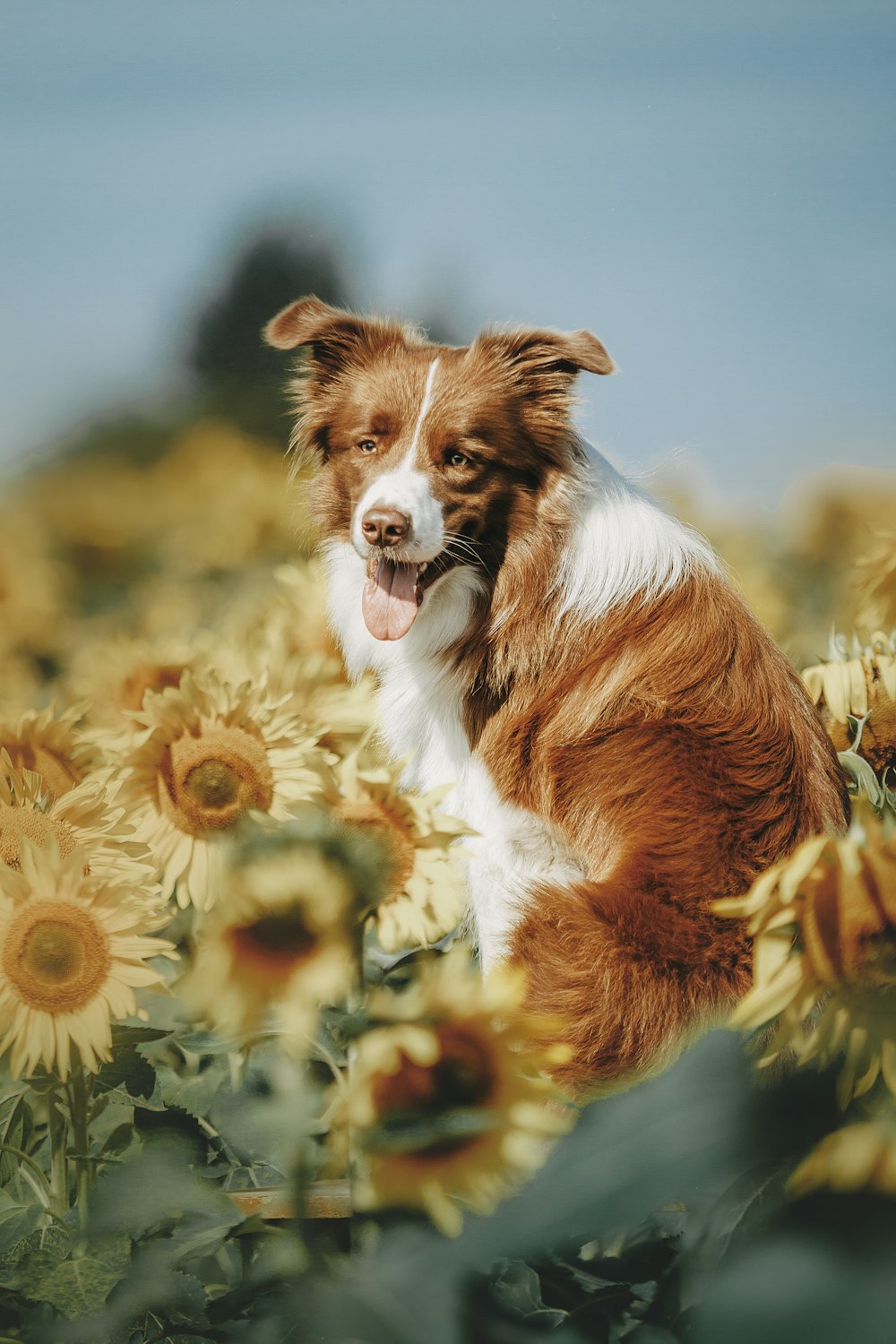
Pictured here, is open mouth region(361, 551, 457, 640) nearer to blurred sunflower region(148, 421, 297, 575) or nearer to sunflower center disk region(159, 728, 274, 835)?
blurred sunflower region(148, 421, 297, 575)

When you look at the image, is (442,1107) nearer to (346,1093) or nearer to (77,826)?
(346,1093)

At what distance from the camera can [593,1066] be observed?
141 centimetres

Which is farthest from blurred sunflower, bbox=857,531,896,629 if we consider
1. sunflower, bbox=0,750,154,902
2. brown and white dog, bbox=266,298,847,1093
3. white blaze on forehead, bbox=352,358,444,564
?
sunflower, bbox=0,750,154,902

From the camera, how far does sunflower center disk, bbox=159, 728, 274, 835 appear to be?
3.53 feet

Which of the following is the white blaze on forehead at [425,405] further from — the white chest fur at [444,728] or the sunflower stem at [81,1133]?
the sunflower stem at [81,1133]

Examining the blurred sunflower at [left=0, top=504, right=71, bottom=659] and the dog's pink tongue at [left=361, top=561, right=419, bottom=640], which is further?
the dog's pink tongue at [left=361, top=561, right=419, bottom=640]

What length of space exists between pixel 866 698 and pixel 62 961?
1.33 m

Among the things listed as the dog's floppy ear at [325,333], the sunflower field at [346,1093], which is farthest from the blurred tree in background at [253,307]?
the sunflower field at [346,1093]

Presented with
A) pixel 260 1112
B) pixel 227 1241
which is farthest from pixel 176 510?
pixel 227 1241

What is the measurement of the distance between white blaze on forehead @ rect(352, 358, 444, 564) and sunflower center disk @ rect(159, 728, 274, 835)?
0.69 meters

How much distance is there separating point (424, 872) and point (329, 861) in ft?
0.42

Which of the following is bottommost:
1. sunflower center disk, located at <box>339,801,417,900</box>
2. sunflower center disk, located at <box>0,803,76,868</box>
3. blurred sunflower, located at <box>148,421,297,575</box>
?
sunflower center disk, located at <box>0,803,76,868</box>

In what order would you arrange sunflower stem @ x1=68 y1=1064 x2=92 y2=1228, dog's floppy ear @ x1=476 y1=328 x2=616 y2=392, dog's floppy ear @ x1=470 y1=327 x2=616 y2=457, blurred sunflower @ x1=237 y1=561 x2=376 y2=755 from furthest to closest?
1. dog's floppy ear @ x1=470 y1=327 x2=616 y2=457
2. dog's floppy ear @ x1=476 y1=328 x2=616 y2=392
3. blurred sunflower @ x1=237 y1=561 x2=376 y2=755
4. sunflower stem @ x1=68 y1=1064 x2=92 y2=1228

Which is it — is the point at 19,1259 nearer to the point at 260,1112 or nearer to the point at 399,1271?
the point at 260,1112
